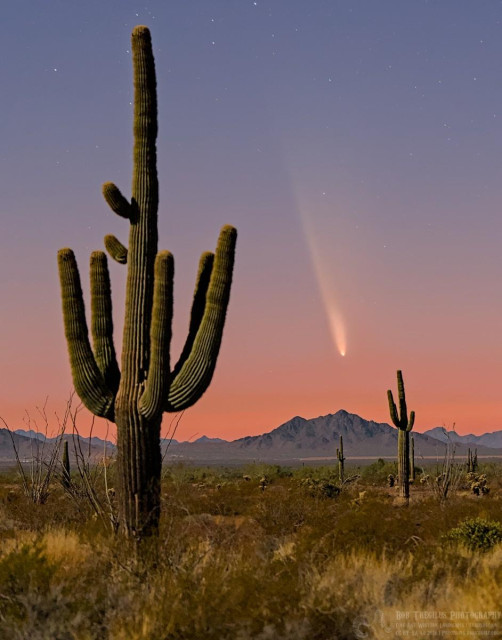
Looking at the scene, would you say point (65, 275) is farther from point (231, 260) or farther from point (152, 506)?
point (152, 506)

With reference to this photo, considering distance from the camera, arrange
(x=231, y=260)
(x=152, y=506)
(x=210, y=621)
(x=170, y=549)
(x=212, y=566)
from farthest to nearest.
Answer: (x=231, y=260) < (x=152, y=506) < (x=170, y=549) < (x=212, y=566) < (x=210, y=621)

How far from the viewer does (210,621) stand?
23.1 ft

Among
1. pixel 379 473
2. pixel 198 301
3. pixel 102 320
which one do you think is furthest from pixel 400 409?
pixel 379 473

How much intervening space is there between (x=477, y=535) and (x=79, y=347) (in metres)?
7.43

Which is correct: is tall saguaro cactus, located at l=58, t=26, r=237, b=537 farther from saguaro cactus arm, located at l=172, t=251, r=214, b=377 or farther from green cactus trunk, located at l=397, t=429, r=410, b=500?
green cactus trunk, located at l=397, t=429, r=410, b=500

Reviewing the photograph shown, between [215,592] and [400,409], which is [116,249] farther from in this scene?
[400,409]

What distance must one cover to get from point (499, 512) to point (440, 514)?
1809 millimetres

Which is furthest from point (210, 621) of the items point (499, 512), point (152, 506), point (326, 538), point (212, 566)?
point (499, 512)

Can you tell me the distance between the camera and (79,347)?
38.3 ft

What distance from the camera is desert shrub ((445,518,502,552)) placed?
12.8m

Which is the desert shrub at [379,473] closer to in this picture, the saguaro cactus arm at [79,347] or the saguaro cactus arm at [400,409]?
the saguaro cactus arm at [400,409]

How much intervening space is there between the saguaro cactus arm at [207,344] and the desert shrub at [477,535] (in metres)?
5.21

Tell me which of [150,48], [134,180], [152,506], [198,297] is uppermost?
[150,48]

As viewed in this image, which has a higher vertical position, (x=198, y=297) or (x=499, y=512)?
(x=198, y=297)
